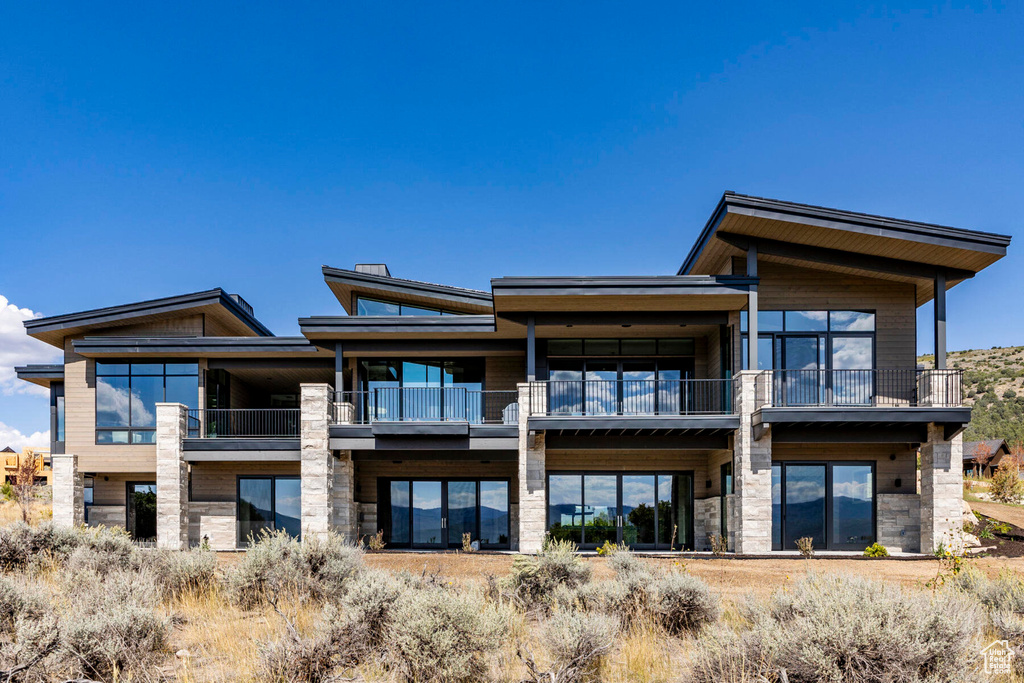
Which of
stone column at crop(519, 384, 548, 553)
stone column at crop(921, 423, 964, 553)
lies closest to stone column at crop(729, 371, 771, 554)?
stone column at crop(921, 423, 964, 553)

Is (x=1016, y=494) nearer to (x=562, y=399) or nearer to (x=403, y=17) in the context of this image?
(x=562, y=399)

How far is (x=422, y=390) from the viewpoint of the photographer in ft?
65.1

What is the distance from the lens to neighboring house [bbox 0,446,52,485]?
94.1 feet

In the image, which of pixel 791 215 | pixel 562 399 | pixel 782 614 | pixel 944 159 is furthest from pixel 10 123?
pixel 944 159

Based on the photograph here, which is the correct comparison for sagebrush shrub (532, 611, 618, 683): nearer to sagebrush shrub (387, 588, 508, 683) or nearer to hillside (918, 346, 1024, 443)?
sagebrush shrub (387, 588, 508, 683)

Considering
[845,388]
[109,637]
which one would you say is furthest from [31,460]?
[845,388]

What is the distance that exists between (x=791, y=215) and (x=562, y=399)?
25.6 ft

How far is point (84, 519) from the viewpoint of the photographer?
2045 cm

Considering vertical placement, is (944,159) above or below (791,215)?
above

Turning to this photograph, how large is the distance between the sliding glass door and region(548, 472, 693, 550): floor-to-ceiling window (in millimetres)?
1736

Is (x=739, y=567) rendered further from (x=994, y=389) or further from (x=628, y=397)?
(x=994, y=389)

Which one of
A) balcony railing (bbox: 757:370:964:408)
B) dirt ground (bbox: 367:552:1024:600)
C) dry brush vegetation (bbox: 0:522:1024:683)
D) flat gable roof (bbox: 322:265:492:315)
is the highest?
flat gable roof (bbox: 322:265:492:315)

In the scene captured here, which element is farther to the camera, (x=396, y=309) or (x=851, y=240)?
(x=396, y=309)

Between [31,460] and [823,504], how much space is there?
3090cm
